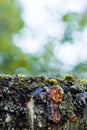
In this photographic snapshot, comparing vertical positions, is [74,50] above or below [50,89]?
above

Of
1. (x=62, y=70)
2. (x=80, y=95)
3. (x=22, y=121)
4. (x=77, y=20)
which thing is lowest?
(x=22, y=121)

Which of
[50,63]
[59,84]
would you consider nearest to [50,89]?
[59,84]

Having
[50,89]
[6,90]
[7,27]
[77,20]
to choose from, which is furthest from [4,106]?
[7,27]

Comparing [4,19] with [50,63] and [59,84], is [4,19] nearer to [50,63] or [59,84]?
[50,63]

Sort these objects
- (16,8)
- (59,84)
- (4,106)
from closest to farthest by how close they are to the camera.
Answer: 1. (4,106)
2. (59,84)
3. (16,8)

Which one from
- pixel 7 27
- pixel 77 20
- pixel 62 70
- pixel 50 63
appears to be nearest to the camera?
pixel 62 70

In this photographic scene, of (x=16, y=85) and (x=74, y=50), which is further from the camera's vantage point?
(x=74, y=50)
